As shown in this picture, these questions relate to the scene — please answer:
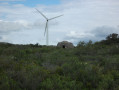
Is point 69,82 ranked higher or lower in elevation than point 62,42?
lower

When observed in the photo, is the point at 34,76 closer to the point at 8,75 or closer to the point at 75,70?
the point at 8,75

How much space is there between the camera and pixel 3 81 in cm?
796

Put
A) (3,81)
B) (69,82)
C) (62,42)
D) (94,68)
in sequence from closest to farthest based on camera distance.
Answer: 1. (3,81)
2. (69,82)
3. (94,68)
4. (62,42)

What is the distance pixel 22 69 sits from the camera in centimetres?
964

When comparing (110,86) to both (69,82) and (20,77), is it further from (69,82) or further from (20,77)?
(20,77)

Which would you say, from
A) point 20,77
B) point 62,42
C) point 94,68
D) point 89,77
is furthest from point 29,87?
point 62,42

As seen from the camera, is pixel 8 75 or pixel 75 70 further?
pixel 75 70

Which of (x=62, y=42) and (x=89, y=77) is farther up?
(x=62, y=42)

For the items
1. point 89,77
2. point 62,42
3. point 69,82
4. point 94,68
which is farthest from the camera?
point 62,42

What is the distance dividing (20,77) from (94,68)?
3.55 m

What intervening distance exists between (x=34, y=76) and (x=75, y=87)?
1802 millimetres

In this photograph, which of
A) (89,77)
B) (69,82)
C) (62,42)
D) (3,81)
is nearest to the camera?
(3,81)

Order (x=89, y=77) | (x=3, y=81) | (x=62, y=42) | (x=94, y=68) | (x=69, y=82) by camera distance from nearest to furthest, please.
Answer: (x=3, y=81), (x=69, y=82), (x=89, y=77), (x=94, y=68), (x=62, y=42)

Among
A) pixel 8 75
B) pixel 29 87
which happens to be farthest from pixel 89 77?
pixel 8 75
